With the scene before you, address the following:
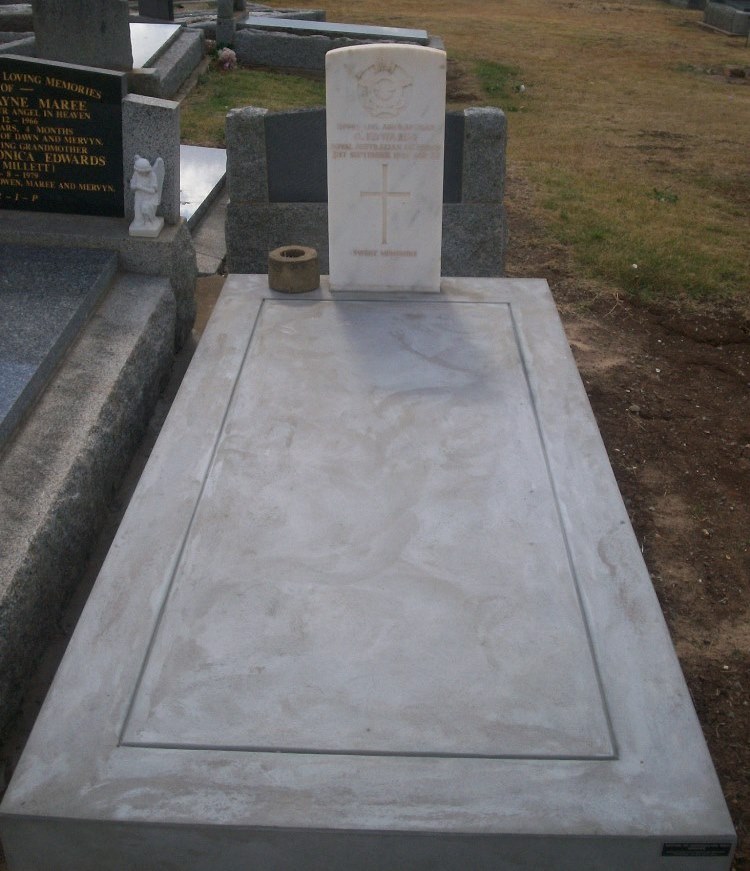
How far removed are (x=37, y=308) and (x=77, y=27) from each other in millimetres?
5266

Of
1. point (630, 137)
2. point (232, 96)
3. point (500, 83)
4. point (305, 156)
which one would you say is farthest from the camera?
point (500, 83)

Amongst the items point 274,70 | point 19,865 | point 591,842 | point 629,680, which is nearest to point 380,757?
point 591,842

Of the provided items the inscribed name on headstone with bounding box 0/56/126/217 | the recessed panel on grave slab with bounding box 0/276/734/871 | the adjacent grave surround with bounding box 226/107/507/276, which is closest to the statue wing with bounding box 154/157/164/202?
the inscribed name on headstone with bounding box 0/56/126/217

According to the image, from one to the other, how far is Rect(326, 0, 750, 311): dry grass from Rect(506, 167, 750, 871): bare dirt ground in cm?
48

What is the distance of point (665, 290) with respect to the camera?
263 inches

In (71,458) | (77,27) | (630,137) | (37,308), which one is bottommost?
(71,458)

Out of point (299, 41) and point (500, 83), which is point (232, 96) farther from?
point (500, 83)

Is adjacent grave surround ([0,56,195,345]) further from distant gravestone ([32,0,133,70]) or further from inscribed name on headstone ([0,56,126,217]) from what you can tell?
distant gravestone ([32,0,133,70])

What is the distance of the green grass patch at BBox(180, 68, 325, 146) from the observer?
966 centimetres

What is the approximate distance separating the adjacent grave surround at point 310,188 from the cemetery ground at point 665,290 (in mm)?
492

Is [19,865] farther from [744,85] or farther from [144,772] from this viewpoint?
[744,85]

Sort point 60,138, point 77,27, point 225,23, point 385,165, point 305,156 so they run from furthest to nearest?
point 225,23 → point 77,27 → point 305,156 → point 60,138 → point 385,165

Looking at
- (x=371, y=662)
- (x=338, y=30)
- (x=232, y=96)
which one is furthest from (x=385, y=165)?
(x=338, y=30)

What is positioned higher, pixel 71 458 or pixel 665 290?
pixel 71 458
